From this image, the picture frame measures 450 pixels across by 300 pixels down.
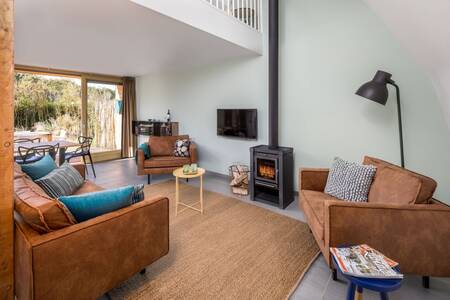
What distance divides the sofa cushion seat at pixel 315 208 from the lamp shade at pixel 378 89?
1.17 meters

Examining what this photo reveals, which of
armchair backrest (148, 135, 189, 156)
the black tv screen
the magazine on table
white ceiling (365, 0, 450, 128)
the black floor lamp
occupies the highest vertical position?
white ceiling (365, 0, 450, 128)

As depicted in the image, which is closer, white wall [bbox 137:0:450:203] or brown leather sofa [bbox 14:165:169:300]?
brown leather sofa [bbox 14:165:169:300]

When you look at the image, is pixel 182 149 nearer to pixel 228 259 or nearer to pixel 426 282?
pixel 228 259

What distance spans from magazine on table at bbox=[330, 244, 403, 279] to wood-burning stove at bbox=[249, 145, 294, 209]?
181 centimetres

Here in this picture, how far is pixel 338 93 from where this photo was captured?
3.16 metres

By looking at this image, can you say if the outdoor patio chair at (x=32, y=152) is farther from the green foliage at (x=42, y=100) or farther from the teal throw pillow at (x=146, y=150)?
the green foliage at (x=42, y=100)

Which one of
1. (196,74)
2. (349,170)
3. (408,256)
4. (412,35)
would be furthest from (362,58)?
(196,74)

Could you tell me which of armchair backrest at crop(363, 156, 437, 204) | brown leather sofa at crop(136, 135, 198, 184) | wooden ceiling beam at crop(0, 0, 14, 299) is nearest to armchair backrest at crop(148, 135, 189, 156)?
brown leather sofa at crop(136, 135, 198, 184)

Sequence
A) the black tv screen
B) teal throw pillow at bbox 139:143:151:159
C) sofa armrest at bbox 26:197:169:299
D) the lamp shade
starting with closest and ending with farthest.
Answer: sofa armrest at bbox 26:197:169:299 < the lamp shade < the black tv screen < teal throw pillow at bbox 139:143:151:159

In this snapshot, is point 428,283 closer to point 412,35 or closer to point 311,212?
point 311,212

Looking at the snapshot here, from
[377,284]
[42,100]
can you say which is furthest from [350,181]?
[42,100]

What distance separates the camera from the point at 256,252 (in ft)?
7.18

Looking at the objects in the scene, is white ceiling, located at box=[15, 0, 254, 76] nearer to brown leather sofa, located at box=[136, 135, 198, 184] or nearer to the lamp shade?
brown leather sofa, located at box=[136, 135, 198, 184]

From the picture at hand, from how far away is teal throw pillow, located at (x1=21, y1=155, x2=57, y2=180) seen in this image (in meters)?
2.29
